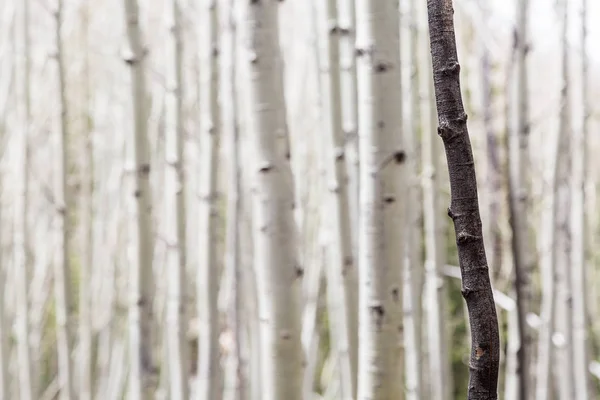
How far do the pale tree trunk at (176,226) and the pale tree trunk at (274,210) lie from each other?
49 centimetres

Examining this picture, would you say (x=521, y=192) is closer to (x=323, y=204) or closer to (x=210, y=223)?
(x=323, y=204)

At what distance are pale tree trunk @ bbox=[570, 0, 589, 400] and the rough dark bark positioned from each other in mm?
1130

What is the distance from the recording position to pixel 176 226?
1274 mm

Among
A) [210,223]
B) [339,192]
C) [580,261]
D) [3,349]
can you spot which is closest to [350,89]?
[339,192]

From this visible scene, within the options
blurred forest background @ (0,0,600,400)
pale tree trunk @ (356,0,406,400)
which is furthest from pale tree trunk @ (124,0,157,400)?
pale tree trunk @ (356,0,406,400)

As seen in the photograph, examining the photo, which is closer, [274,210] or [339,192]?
[274,210]

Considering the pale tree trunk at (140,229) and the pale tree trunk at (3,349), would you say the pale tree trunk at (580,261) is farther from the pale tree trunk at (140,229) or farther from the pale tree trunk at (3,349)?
the pale tree trunk at (3,349)

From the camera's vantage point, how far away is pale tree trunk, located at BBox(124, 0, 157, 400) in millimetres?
1156

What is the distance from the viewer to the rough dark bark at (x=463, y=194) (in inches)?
15.3

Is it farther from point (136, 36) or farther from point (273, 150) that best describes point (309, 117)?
point (273, 150)

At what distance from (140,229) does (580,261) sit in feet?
3.28

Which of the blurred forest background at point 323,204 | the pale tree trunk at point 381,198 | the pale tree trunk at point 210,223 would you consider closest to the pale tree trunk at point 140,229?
the blurred forest background at point 323,204

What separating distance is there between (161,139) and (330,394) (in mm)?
1143

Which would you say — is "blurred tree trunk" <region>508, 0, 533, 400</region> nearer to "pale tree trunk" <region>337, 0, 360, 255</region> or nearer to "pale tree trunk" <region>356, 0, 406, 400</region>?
"pale tree trunk" <region>337, 0, 360, 255</region>
